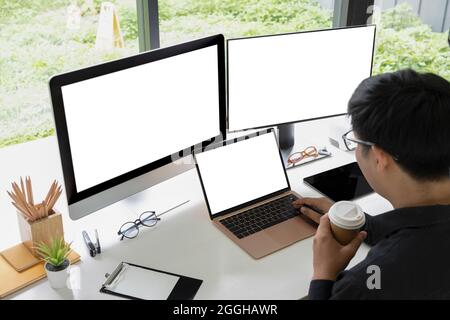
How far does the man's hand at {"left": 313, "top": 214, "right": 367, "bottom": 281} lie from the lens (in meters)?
1.21

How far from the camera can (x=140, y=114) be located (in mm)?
1428

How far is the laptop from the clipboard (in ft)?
0.67

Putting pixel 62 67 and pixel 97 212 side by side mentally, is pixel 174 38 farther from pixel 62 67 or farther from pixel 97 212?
pixel 97 212

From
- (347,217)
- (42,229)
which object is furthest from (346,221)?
(42,229)

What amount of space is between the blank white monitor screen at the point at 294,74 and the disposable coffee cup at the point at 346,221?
56 cm

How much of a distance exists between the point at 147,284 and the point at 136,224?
251 mm

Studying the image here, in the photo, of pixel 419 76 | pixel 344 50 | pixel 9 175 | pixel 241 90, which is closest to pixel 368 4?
pixel 344 50

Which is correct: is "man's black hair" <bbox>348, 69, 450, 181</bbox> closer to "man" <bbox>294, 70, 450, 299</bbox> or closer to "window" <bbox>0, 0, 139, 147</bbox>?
"man" <bbox>294, 70, 450, 299</bbox>

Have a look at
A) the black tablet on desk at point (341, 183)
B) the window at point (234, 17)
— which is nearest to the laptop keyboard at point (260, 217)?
the black tablet on desk at point (341, 183)

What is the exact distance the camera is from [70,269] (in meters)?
1.31

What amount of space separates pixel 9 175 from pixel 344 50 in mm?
1154

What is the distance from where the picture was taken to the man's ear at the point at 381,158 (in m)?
1.12

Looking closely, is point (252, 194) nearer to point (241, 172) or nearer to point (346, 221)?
point (241, 172)

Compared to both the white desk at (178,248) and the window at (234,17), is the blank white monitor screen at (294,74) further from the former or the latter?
the window at (234,17)
